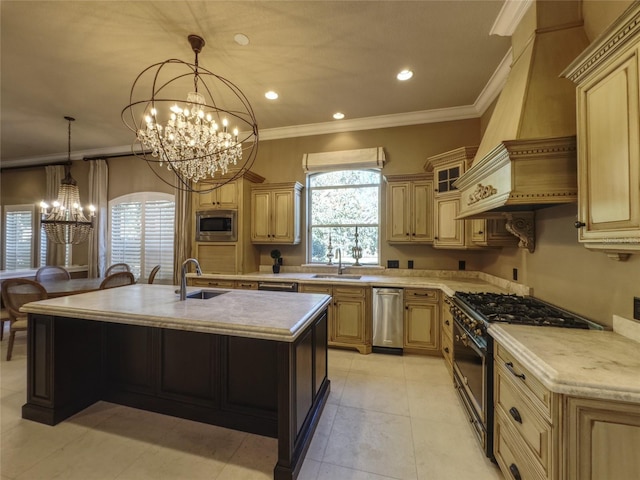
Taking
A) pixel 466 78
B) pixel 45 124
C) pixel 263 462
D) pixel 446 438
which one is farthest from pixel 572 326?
pixel 45 124

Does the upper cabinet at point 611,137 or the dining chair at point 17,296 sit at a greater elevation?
the upper cabinet at point 611,137

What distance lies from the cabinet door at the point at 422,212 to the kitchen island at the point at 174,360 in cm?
201

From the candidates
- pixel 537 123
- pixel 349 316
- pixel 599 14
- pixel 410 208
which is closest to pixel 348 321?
pixel 349 316

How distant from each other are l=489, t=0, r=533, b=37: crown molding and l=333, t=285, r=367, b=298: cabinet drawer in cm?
289

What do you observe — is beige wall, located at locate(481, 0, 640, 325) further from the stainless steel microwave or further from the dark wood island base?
the stainless steel microwave

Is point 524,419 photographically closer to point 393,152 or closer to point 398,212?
point 398,212

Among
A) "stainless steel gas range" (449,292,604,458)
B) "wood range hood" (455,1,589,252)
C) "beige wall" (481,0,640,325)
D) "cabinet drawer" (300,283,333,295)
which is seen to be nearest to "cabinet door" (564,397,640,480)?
"stainless steel gas range" (449,292,604,458)

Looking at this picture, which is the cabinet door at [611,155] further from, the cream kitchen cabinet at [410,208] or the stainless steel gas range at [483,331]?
the cream kitchen cabinet at [410,208]

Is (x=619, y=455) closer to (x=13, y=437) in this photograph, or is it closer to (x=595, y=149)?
(x=595, y=149)

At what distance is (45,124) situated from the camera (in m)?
4.25

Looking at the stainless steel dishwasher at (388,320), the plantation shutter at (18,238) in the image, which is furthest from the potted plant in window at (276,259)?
the plantation shutter at (18,238)

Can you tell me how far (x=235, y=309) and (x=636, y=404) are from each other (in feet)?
6.50

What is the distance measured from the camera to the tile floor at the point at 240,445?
163 centimetres

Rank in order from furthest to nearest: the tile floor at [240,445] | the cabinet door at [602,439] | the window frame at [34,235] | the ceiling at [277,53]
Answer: the window frame at [34,235], the ceiling at [277,53], the tile floor at [240,445], the cabinet door at [602,439]
